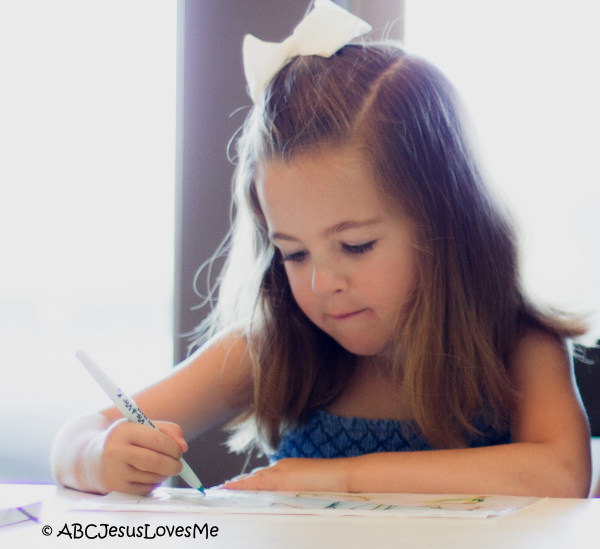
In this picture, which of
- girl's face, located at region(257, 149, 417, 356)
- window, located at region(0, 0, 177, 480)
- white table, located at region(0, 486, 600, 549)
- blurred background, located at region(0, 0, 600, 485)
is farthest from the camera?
window, located at region(0, 0, 177, 480)

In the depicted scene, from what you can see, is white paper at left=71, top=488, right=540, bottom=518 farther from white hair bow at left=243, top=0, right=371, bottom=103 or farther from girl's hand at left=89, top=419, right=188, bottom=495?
white hair bow at left=243, top=0, right=371, bottom=103

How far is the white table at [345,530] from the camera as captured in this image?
0.41 metres

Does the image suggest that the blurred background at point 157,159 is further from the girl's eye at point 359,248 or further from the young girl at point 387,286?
the girl's eye at point 359,248

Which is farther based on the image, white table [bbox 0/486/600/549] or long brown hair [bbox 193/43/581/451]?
long brown hair [bbox 193/43/581/451]

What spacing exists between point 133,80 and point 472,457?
1.06 m

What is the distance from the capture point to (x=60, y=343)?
1575 millimetres

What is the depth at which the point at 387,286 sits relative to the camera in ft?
2.61

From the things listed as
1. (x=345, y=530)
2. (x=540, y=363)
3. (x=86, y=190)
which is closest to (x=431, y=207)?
(x=540, y=363)

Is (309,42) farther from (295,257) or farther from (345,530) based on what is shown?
(345,530)

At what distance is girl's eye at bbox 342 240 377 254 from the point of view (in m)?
0.77

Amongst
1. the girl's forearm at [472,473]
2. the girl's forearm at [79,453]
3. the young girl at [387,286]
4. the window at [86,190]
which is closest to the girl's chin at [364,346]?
the young girl at [387,286]

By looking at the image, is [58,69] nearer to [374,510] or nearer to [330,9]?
Answer: [330,9]

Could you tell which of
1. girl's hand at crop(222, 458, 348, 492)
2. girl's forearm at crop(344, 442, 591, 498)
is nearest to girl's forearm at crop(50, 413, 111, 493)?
girl's hand at crop(222, 458, 348, 492)

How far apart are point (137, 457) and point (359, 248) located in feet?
1.09
